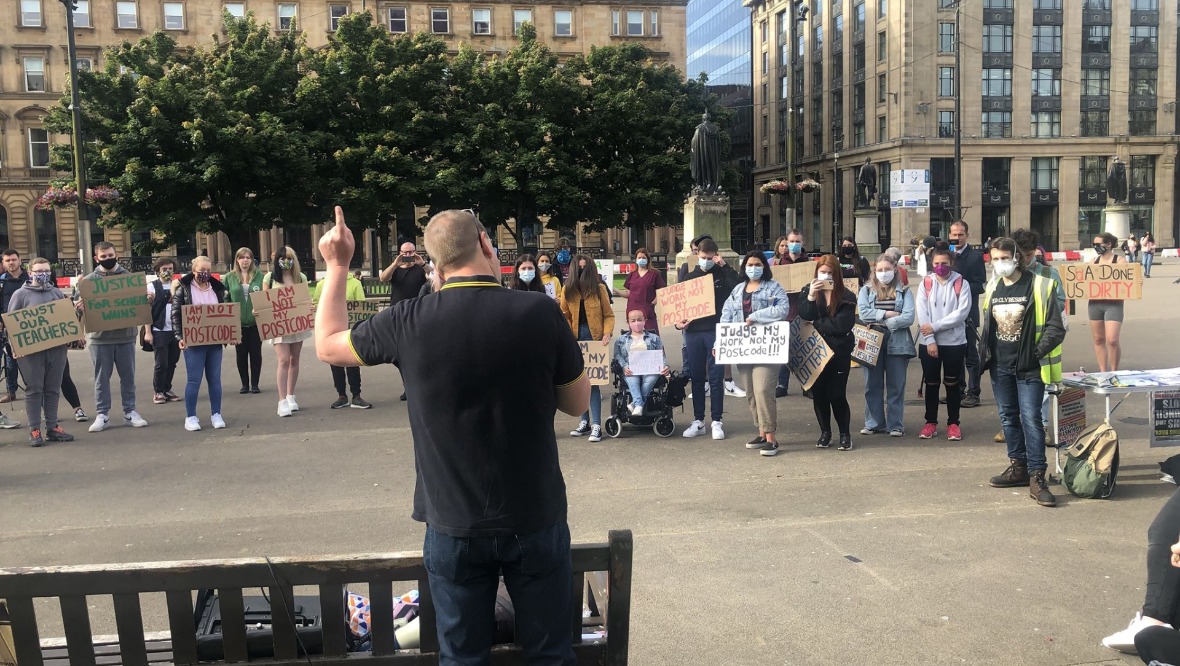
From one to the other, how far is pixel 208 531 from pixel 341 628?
413 cm

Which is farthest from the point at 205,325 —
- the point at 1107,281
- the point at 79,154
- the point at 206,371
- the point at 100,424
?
the point at 79,154

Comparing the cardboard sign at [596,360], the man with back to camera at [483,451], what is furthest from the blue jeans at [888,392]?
the man with back to camera at [483,451]

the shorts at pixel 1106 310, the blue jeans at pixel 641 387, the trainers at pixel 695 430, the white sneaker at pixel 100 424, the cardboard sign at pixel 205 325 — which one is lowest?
the trainers at pixel 695 430

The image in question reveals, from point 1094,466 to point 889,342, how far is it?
279 cm

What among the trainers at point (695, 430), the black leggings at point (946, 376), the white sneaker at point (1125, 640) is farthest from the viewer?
the trainers at point (695, 430)

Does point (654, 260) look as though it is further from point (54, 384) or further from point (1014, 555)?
point (1014, 555)

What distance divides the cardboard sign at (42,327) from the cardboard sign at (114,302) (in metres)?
0.17

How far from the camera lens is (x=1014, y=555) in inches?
234

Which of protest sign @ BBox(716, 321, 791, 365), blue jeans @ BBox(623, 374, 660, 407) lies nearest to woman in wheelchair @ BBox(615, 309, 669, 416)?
blue jeans @ BBox(623, 374, 660, 407)

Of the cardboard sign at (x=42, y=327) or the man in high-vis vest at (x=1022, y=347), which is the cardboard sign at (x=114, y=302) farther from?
the man in high-vis vest at (x=1022, y=347)

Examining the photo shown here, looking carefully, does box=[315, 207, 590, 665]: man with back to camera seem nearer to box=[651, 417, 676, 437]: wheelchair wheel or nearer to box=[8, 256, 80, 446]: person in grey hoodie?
box=[651, 417, 676, 437]: wheelchair wheel

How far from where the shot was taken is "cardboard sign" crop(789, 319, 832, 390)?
8.89 m

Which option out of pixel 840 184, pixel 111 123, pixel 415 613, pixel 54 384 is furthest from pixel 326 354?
pixel 840 184

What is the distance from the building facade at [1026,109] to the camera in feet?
223
